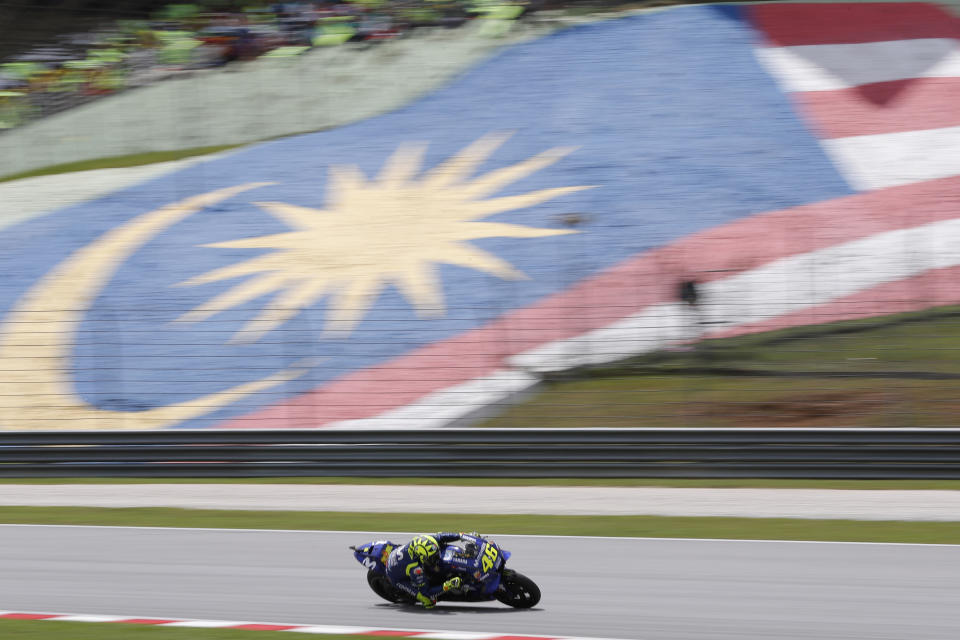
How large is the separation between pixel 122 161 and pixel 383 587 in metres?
17.3

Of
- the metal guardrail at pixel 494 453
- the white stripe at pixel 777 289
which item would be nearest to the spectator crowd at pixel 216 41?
the white stripe at pixel 777 289

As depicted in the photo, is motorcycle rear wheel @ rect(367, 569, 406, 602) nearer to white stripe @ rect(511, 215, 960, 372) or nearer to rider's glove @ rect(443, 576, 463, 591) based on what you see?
rider's glove @ rect(443, 576, 463, 591)

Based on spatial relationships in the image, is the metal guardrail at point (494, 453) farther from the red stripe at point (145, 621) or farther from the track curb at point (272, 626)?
the red stripe at point (145, 621)

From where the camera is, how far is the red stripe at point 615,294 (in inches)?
545

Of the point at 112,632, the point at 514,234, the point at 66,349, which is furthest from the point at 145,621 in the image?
the point at 514,234

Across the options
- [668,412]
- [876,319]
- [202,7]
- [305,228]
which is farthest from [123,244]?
[876,319]

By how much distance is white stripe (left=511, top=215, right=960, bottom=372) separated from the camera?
44.2 ft

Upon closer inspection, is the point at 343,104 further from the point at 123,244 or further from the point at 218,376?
the point at 218,376

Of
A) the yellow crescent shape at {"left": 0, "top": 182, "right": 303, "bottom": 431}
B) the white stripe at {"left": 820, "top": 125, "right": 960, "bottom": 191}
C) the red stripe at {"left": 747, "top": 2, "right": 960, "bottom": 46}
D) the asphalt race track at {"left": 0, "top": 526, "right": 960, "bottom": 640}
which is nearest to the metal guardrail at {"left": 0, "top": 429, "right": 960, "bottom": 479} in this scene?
the yellow crescent shape at {"left": 0, "top": 182, "right": 303, "bottom": 431}

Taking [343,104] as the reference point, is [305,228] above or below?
below

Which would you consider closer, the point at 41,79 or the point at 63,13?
the point at 41,79

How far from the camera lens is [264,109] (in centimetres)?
2228

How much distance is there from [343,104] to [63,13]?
775 centimetres

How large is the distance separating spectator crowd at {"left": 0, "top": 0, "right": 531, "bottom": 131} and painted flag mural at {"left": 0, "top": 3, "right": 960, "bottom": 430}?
222cm
